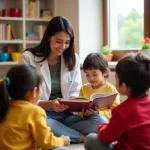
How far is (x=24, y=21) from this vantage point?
3516 mm

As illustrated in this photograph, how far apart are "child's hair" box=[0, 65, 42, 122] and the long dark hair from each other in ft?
2.46

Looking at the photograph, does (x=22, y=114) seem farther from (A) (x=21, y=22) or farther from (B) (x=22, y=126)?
(A) (x=21, y=22)

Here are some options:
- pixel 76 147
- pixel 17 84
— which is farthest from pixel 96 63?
pixel 17 84

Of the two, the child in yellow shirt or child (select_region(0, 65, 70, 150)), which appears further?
the child in yellow shirt

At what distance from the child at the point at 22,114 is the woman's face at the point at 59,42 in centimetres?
71

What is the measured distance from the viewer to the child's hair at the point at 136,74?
1411 mm

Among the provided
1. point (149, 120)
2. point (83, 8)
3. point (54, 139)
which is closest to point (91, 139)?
point (54, 139)

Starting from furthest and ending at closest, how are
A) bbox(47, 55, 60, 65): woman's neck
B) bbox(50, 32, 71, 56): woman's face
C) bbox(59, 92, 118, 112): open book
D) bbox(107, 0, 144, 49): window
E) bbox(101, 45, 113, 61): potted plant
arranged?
bbox(101, 45, 113, 61): potted plant → bbox(107, 0, 144, 49): window → bbox(47, 55, 60, 65): woman's neck → bbox(50, 32, 71, 56): woman's face → bbox(59, 92, 118, 112): open book

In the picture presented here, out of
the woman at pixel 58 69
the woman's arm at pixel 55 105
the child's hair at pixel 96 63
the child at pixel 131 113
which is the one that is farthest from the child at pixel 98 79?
the child at pixel 131 113

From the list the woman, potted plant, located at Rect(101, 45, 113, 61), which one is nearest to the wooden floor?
the woman

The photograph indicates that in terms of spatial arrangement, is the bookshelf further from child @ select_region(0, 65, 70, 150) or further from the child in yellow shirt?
child @ select_region(0, 65, 70, 150)

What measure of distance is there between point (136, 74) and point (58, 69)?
3.24ft

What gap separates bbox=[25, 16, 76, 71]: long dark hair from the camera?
215 cm

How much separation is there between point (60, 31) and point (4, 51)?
5.52ft
